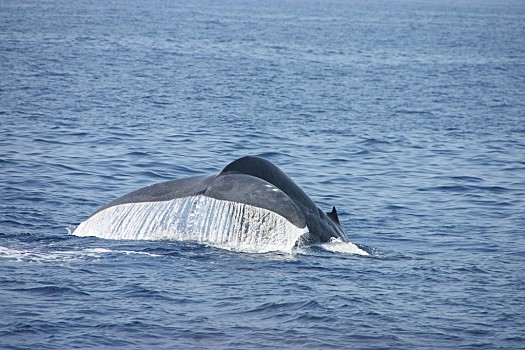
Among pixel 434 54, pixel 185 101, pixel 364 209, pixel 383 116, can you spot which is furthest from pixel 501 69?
pixel 364 209

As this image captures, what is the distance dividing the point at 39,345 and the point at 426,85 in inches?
1386

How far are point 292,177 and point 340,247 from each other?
6318 millimetres

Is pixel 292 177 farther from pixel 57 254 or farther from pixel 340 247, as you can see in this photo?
pixel 57 254

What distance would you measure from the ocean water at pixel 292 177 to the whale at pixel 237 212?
0.24m

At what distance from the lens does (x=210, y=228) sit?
11883mm

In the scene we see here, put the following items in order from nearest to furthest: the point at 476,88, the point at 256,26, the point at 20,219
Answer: the point at 20,219, the point at 476,88, the point at 256,26

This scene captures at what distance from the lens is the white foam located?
36.4ft

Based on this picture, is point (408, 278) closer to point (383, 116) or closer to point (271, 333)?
point (271, 333)

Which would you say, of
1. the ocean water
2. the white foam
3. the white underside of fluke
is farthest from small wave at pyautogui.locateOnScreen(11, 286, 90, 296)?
the white foam

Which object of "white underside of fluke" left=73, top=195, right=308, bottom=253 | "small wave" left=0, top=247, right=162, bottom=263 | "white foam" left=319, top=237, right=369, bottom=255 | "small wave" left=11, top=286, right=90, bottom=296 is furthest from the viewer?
Answer: "white foam" left=319, top=237, right=369, bottom=255

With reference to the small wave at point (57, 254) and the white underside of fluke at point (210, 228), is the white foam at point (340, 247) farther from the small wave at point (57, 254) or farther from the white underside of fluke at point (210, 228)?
the small wave at point (57, 254)

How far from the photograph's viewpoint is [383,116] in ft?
95.9

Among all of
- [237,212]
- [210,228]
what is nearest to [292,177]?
[210,228]

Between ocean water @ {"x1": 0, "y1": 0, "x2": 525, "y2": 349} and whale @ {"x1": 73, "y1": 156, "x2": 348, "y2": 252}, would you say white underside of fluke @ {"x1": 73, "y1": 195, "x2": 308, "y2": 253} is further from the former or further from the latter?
ocean water @ {"x1": 0, "y1": 0, "x2": 525, "y2": 349}
